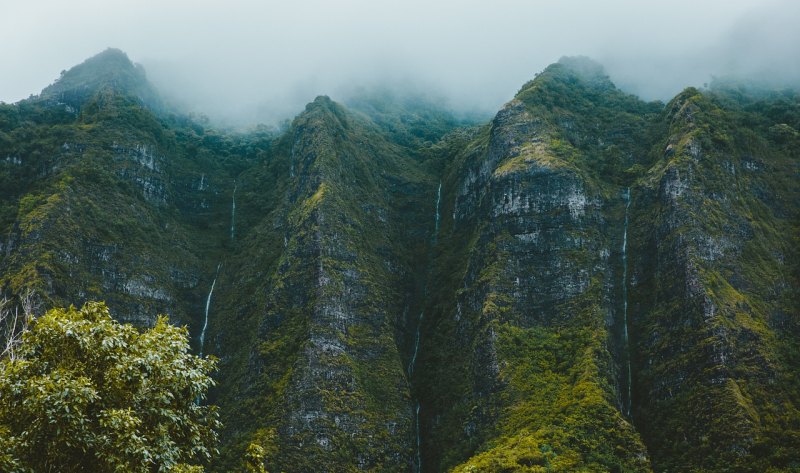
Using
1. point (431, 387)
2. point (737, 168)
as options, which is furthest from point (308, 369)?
point (737, 168)

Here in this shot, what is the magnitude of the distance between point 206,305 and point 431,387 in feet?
159

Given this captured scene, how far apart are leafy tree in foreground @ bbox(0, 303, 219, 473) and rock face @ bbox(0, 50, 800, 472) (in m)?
67.2

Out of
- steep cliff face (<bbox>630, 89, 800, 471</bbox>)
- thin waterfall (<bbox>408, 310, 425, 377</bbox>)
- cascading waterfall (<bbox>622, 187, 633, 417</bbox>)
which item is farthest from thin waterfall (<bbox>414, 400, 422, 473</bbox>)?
steep cliff face (<bbox>630, 89, 800, 471</bbox>)

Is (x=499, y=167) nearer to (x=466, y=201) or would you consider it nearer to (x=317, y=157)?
(x=466, y=201)

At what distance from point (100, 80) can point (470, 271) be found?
116 metres

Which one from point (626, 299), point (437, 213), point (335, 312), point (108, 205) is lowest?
point (335, 312)

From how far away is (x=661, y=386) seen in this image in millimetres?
95438

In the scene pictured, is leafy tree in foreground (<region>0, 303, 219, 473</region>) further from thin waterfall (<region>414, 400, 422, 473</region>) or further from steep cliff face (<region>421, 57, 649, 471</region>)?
thin waterfall (<region>414, 400, 422, 473</region>)

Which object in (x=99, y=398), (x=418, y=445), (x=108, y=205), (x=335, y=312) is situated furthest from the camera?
(x=108, y=205)

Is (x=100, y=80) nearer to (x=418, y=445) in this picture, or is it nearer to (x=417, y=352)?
(x=417, y=352)

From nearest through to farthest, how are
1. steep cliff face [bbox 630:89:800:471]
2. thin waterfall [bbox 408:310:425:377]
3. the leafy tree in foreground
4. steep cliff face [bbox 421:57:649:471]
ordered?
the leafy tree in foreground < steep cliff face [bbox 630:89:800:471] < steep cliff face [bbox 421:57:649:471] < thin waterfall [bbox 408:310:425:377]

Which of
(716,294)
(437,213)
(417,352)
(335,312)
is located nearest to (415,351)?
(417,352)

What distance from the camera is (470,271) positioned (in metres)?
121

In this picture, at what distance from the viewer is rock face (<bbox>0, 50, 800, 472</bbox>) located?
301ft
